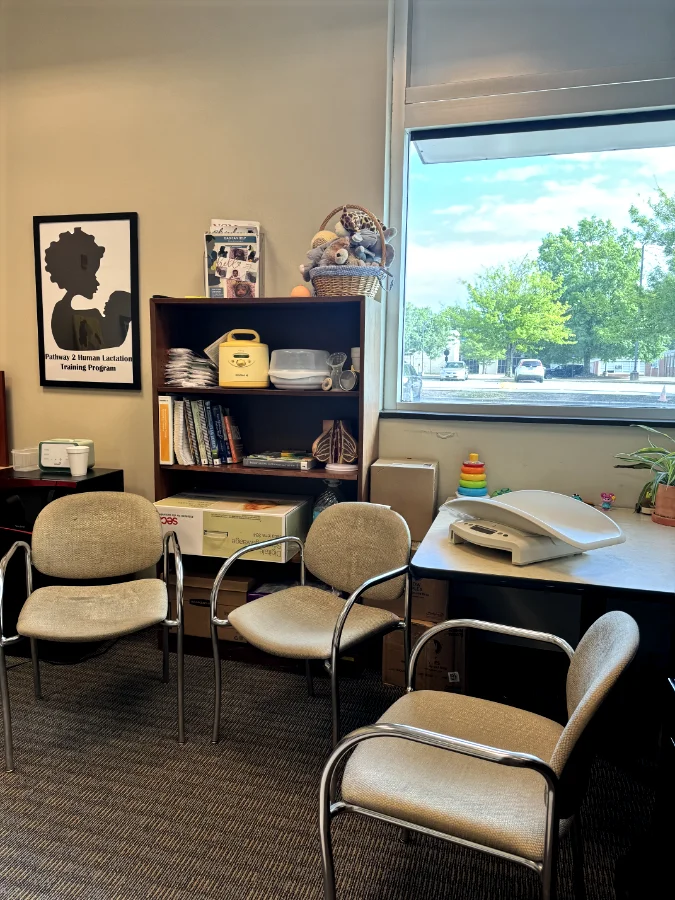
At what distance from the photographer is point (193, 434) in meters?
2.79

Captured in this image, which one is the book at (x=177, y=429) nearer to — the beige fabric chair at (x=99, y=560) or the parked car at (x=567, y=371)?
the beige fabric chair at (x=99, y=560)

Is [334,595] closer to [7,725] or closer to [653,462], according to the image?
[7,725]

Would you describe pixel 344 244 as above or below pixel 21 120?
below

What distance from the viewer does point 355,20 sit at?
8.98 ft

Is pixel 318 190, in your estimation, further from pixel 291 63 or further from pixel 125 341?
pixel 125 341

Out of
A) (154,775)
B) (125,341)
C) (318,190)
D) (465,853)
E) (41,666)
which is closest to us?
(465,853)

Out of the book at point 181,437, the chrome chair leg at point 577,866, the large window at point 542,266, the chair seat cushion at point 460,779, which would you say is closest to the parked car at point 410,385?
the large window at point 542,266

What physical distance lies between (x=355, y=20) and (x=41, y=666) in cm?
325

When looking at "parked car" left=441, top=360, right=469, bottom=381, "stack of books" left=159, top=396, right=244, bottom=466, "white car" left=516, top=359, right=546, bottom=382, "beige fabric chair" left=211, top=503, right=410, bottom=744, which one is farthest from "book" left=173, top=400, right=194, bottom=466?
"white car" left=516, top=359, right=546, bottom=382

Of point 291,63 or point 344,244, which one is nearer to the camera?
point 344,244

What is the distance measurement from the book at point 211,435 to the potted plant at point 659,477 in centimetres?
174

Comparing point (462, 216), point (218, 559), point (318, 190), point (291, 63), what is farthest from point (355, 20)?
point (218, 559)

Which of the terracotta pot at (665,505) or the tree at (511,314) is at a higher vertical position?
the tree at (511,314)

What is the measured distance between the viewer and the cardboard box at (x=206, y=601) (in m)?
2.72
